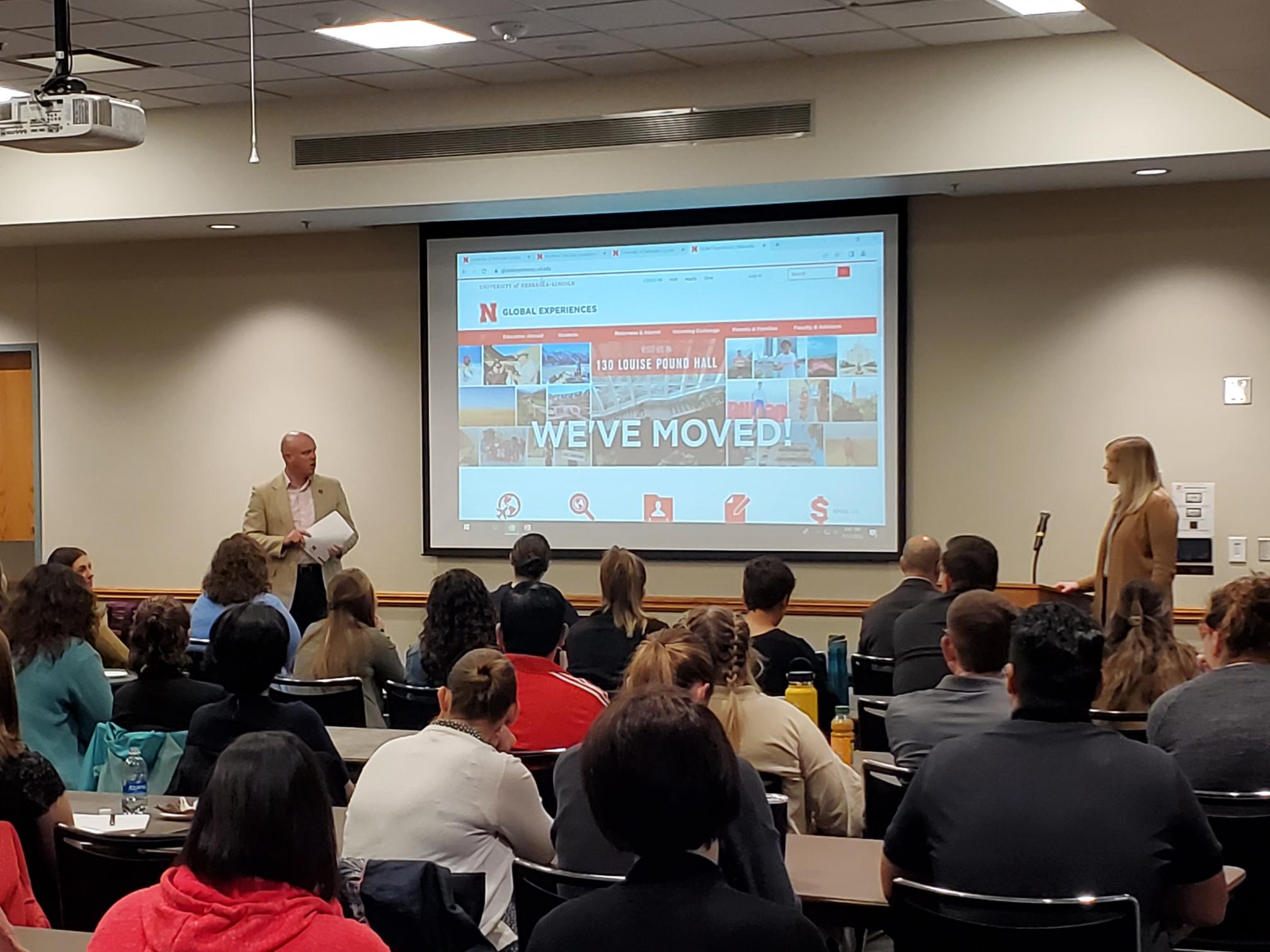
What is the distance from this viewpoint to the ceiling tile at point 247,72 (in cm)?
718

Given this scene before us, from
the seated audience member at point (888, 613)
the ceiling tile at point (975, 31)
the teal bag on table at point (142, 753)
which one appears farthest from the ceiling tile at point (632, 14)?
the teal bag on table at point (142, 753)

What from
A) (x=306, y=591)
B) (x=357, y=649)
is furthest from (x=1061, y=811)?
(x=306, y=591)

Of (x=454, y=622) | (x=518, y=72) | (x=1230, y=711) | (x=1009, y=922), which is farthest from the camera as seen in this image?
(x=518, y=72)

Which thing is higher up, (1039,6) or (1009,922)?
(1039,6)

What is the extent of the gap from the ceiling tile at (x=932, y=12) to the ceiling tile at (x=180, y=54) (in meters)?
2.96

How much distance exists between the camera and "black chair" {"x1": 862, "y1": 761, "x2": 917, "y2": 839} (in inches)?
134

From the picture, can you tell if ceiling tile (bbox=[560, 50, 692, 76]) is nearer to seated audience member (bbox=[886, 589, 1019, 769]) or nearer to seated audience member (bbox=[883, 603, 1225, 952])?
seated audience member (bbox=[886, 589, 1019, 769])

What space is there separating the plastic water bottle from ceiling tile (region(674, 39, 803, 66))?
165 inches

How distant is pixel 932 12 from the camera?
6.23 m

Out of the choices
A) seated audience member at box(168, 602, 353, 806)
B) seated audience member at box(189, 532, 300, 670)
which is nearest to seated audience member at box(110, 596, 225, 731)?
seated audience member at box(168, 602, 353, 806)

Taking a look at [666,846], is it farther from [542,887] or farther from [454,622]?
[454,622]

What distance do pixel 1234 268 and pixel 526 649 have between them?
4506 millimetres

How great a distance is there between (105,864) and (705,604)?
5.38 m

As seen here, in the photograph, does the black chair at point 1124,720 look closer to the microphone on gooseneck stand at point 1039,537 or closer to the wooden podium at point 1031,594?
the wooden podium at point 1031,594
